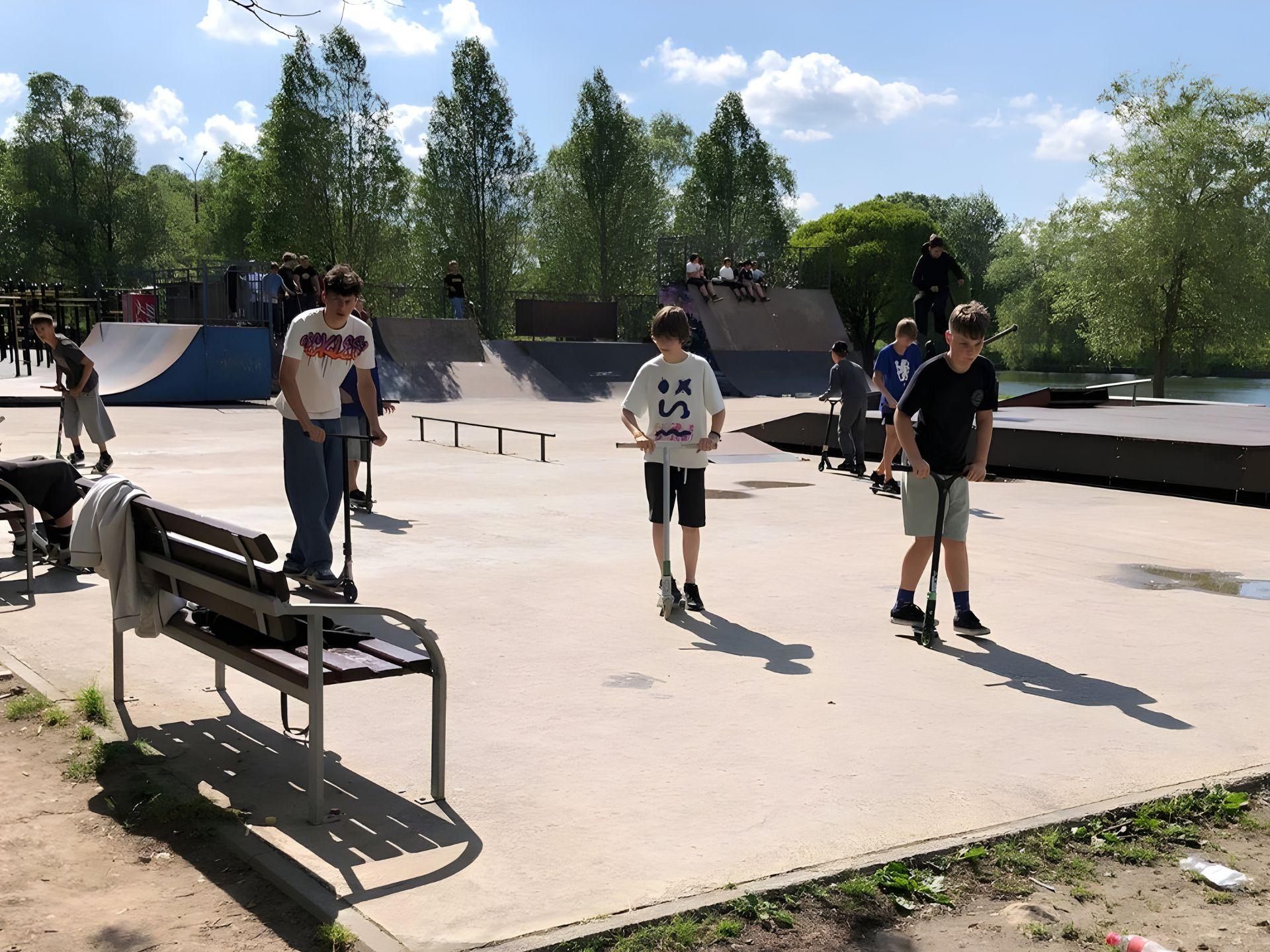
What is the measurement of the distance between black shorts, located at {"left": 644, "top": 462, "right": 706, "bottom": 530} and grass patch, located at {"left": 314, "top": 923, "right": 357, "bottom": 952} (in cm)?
401

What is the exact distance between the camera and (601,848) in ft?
11.9

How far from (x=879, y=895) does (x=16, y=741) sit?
11.1 feet

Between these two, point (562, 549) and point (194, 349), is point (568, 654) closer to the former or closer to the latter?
point (562, 549)

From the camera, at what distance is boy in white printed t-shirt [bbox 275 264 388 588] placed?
6.70m

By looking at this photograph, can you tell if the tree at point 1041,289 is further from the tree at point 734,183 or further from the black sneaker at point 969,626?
the black sneaker at point 969,626

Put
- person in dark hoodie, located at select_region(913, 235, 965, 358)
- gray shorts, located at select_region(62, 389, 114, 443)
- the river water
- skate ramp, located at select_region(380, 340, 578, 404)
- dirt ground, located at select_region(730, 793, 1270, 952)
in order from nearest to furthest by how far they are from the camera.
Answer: dirt ground, located at select_region(730, 793, 1270, 952), gray shorts, located at select_region(62, 389, 114, 443), person in dark hoodie, located at select_region(913, 235, 965, 358), skate ramp, located at select_region(380, 340, 578, 404), the river water

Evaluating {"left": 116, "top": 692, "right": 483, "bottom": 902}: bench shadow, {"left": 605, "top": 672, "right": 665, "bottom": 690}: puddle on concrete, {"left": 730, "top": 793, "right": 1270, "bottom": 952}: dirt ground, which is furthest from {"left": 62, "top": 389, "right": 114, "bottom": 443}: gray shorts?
{"left": 730, "top": 793, "right": 1270, "bottom": 952}: dirt ground

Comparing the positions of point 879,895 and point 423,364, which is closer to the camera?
point 879,895

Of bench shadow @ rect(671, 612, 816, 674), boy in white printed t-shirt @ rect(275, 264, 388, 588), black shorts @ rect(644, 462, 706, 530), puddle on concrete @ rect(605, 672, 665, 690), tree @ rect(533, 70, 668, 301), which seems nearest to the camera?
puddle on concrete @ rect(605, 672, 665, 690)

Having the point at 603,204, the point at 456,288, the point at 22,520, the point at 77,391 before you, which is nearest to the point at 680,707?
the point at 22,520

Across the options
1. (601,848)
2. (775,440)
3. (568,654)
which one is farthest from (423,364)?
(601,848)

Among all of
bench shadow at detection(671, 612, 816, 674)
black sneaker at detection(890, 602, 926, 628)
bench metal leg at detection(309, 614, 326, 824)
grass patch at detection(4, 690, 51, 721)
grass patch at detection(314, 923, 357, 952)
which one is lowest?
grass patch at detection(314, 923, 357, 952)

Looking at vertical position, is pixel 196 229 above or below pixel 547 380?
above

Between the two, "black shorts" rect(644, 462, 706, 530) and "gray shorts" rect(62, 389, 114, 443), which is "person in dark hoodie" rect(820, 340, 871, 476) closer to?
"black shorts" rect(644, 462, 706, 530)
